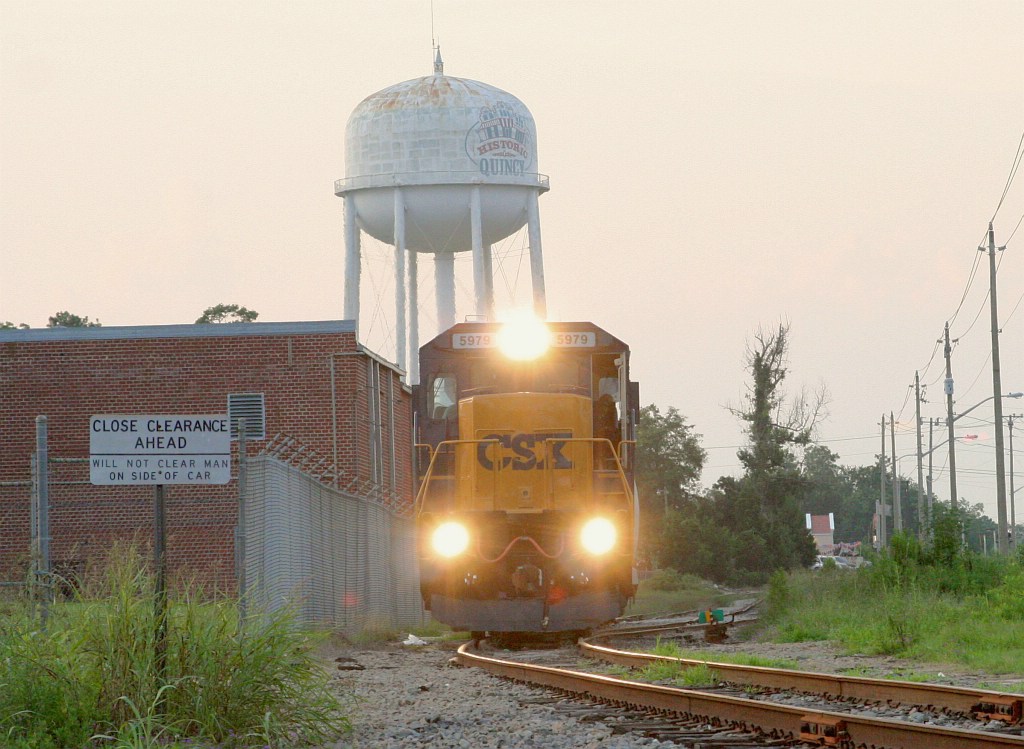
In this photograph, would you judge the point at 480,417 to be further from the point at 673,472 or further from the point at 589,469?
the point at 673,472

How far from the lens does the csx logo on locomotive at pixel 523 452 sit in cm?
1680

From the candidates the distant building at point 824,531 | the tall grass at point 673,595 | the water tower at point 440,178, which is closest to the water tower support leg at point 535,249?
Result: the water tower at point 440,178

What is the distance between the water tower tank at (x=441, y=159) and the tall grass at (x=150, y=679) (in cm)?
3527

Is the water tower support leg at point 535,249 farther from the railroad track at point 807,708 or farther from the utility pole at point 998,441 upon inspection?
the railroad track at point 807,708

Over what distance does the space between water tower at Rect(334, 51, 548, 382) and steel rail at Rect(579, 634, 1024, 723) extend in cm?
3289

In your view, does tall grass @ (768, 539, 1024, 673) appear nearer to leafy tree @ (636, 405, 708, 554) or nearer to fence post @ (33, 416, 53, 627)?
fence post @ (33, 416, 53, 627)

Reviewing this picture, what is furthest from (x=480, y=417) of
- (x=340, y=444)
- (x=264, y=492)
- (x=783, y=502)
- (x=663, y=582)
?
(x=783, y=502)

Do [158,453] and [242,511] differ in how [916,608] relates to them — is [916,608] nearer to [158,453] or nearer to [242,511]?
[242,511]

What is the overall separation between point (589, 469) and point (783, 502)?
4681 cm

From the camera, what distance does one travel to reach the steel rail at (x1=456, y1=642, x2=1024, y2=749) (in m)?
7.40

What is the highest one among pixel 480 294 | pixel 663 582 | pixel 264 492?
pixel 480 294

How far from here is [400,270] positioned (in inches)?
1761

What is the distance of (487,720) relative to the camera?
9750 millimetres

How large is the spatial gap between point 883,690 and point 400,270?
35743 millimetres
